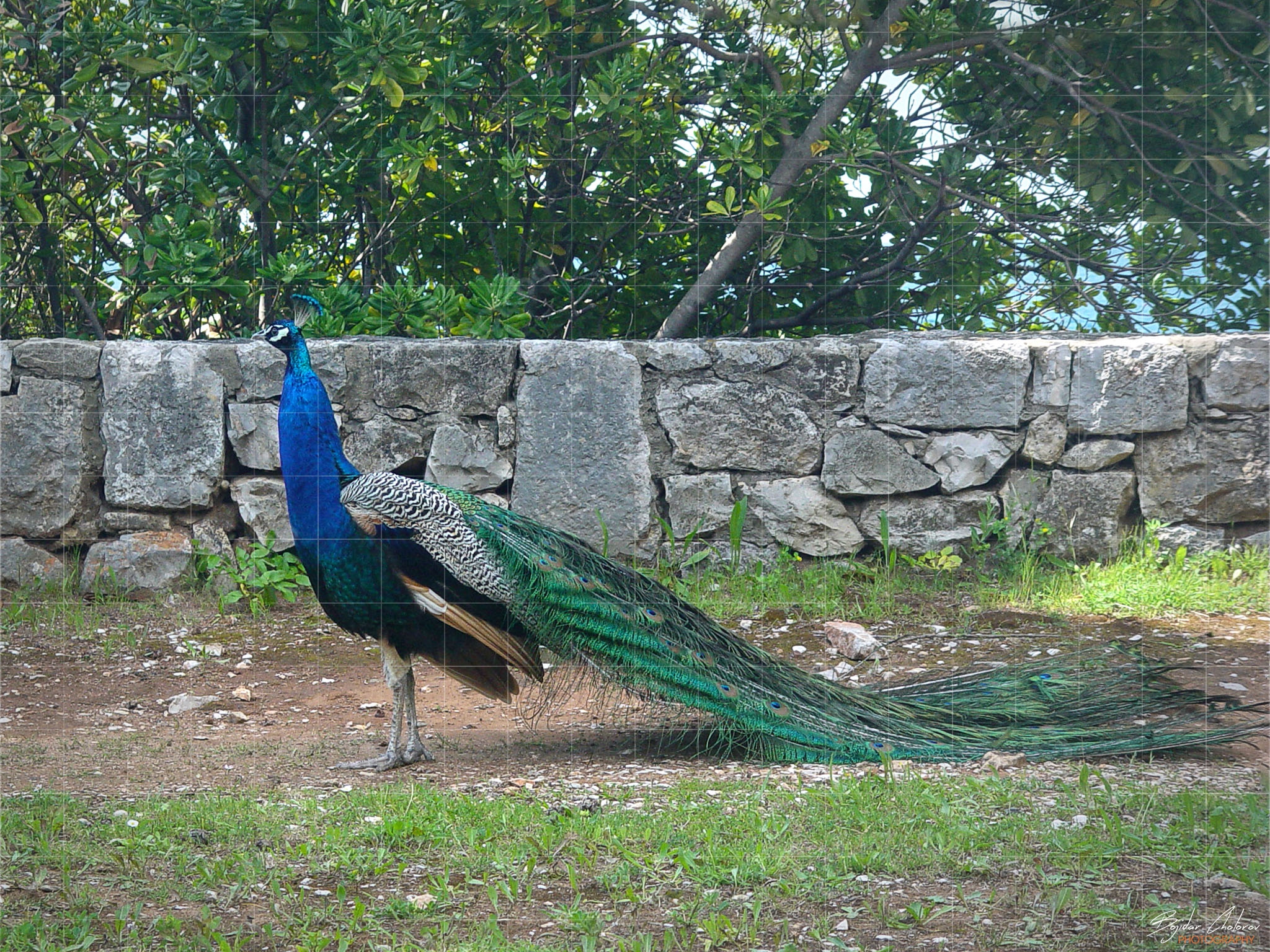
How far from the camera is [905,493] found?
5.56m

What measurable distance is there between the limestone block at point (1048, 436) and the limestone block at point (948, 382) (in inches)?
4.1

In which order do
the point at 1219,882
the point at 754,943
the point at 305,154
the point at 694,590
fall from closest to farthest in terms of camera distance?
the point at 754,943 → the point at 1219,882 → the point at 694,590 → the point at 305,154

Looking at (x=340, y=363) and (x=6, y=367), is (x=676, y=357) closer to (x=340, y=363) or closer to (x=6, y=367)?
(x=340, y=363)

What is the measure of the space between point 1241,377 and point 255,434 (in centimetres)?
489

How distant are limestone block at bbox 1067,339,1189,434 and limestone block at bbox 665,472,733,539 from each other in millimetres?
1773

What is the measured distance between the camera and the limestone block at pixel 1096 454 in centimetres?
542

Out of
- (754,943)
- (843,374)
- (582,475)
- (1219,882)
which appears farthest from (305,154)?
(1219,882)

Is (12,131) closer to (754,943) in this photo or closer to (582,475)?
(582,475)

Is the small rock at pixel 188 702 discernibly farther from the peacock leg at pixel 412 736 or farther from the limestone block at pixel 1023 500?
the limestone block at pixel 1023 500

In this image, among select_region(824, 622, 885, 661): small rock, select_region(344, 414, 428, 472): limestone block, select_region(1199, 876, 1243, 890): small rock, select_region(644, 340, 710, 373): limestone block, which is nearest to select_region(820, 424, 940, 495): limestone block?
select_region(644, 340, 710, 373): limestone block

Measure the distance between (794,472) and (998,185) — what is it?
1.84m

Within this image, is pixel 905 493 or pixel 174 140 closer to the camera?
pixel 905 493

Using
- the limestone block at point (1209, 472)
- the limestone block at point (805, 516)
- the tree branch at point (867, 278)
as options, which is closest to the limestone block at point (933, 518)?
the limestone block at point (805, 516)

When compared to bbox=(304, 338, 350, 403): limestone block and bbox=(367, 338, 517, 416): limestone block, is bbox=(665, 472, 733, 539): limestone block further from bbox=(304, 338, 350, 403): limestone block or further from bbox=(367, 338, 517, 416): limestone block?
bbox=(304, 338, 350, 403): limestone block
